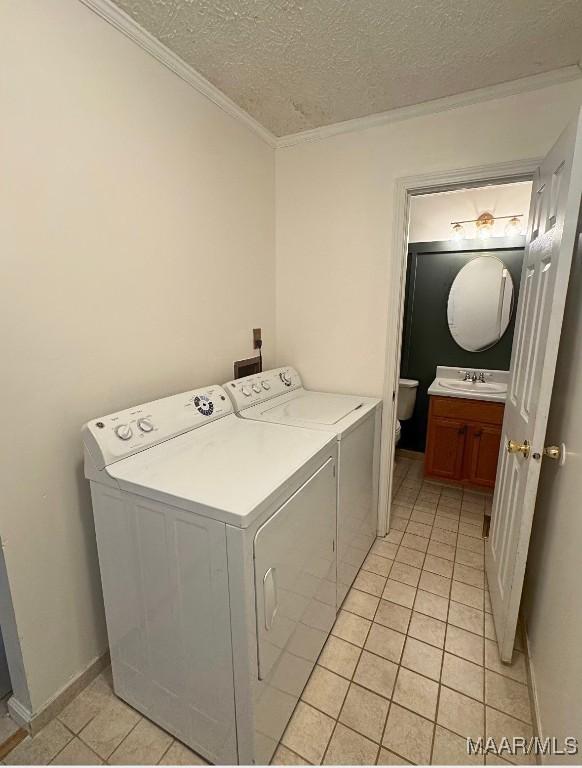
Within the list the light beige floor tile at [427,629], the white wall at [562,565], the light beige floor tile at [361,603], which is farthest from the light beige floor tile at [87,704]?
the white wall at [562,565]

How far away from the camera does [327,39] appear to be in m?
1.36

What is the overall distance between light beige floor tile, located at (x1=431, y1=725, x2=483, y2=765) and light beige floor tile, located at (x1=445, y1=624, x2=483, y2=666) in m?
0.34

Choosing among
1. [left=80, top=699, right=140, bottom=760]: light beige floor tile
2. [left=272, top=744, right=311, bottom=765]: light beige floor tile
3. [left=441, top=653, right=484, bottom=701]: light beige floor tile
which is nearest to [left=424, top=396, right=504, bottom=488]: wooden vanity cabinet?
[left=441, top=653, right=484, bottom=701]: light beige floor tile

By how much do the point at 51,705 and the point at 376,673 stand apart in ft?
3.88

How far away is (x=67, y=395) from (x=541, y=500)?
1956 millimetres

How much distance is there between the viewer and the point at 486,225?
2834mm

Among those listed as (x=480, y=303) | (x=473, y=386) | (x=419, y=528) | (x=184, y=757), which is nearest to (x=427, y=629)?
(x=419, y=528)

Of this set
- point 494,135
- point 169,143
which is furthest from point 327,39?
point 494,135

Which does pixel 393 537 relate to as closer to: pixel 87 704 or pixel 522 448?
pixel 522 448

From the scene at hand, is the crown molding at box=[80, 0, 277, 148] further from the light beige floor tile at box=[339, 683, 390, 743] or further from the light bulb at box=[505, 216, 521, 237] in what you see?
the light beige floor tile at box=[339, 683, 390, 743]

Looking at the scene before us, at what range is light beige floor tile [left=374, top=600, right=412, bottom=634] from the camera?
5.41 ft

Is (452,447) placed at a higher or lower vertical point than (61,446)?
lower

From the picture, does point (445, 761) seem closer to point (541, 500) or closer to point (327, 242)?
point (541, 500)

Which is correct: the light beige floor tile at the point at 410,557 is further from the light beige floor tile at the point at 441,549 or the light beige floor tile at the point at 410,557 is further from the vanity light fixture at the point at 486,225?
the vanity light fixture at the point at 486,225
